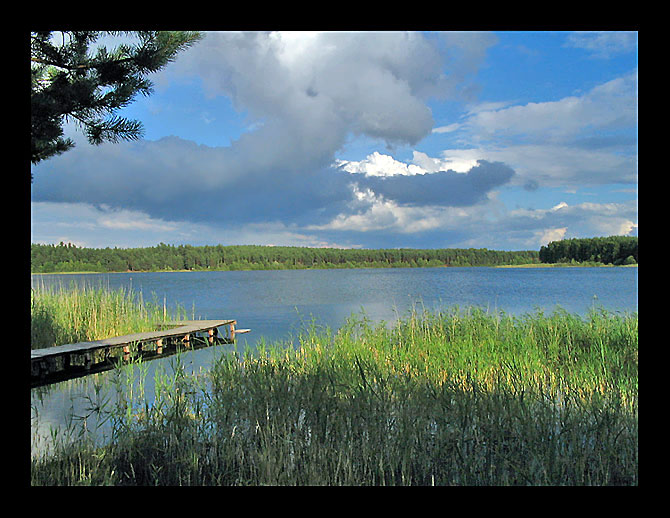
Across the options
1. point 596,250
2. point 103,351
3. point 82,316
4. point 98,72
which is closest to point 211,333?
point 82,316

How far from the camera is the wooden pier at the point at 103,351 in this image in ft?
25.1

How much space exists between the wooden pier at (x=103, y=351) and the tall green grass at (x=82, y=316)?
70 cm

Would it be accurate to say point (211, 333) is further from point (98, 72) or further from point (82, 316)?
point (98, 72)

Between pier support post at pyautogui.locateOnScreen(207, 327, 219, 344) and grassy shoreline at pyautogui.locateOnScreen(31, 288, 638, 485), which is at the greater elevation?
grassy shoreline at pyautogui.locateOnScreen(31, 288, 638, 485)

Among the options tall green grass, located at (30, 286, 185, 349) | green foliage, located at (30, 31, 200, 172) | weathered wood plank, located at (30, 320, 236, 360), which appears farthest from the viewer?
tall green grass, located at (30, 286, 185, 349)

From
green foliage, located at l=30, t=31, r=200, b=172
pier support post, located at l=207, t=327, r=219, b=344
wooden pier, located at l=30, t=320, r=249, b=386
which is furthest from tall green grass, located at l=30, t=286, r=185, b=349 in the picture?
green foliage, located at l=30, t=31, r=200, b=172

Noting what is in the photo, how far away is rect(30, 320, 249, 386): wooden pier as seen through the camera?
7.65m

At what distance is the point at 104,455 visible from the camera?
3492mm

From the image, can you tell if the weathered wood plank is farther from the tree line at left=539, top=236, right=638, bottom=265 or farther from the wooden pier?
the tree line at left=539, top=236, right=638, bottom=265

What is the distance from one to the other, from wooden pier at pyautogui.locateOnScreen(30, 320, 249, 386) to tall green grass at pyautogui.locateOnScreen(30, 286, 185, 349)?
2.30 ft

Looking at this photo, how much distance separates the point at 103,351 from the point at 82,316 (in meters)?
1.73

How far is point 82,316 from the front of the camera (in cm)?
1041
